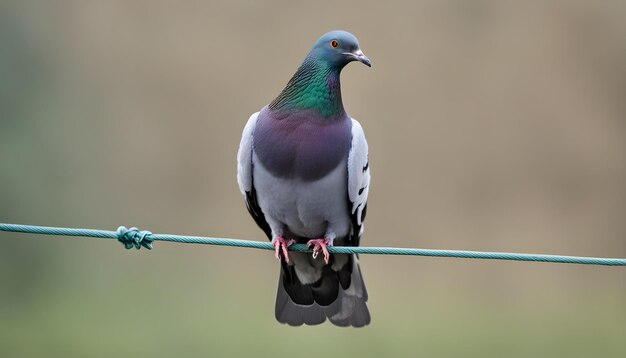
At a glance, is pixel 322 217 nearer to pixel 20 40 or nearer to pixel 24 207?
pixel 24 207

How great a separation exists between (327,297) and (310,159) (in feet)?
2.79

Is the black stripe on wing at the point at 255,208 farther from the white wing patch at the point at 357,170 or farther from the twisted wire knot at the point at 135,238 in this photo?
the twisted wire knot at the point at 135,238

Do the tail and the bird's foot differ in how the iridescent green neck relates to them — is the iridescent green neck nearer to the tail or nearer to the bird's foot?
the bird's foot

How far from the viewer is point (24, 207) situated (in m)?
8.36

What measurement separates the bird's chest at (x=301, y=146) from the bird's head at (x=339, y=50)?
0.28 metres

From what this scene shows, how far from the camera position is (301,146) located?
161 inches

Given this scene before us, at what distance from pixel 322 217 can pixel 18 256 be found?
4.93 m

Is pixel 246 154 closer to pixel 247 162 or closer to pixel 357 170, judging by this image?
pixel 247 162

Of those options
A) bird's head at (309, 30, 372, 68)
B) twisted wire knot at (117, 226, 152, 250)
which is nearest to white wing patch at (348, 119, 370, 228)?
bird's head at (309, 30, 372, 68)

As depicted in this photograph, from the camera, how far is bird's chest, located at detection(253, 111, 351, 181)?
410 centimetres

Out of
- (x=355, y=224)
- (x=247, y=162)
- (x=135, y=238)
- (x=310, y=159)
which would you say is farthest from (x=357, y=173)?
(x=135, y=238)

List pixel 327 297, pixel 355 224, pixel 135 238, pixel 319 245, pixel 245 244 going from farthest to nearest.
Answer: pixel 327 297
pixel 355 224
pixel 319 245
pixel 135 238
pixel 245 244

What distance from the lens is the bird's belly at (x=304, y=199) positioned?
418 cm

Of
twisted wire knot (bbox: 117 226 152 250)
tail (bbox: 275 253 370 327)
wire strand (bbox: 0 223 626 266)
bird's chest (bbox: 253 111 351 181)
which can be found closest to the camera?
wire strand (bbox: 0 223 626 266)
